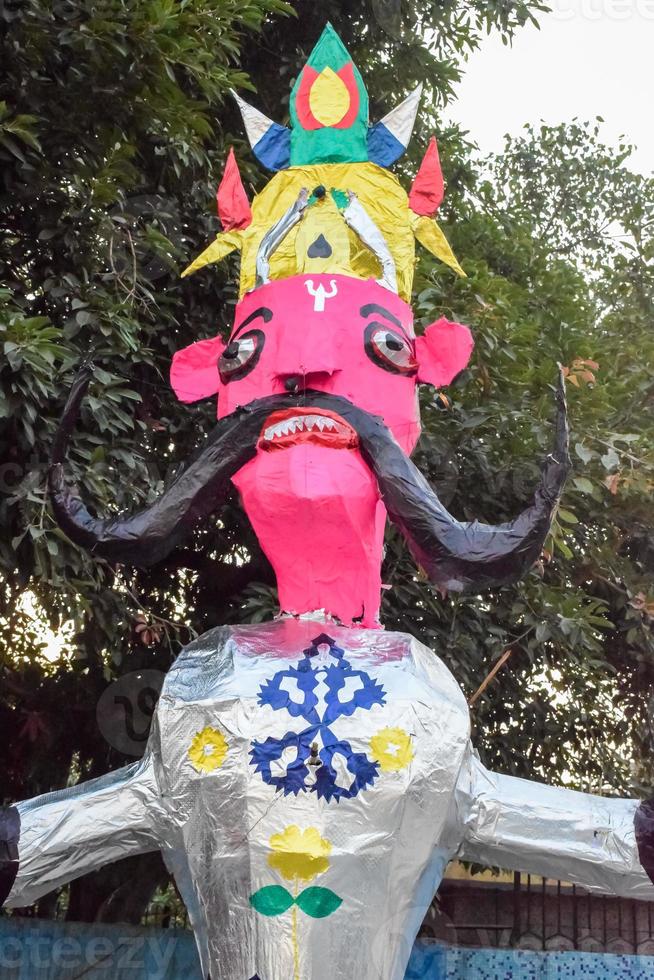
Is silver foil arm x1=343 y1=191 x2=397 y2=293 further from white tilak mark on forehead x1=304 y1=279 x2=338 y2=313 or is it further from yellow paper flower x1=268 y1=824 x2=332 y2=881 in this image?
yellow paper flower x1=268 y1=824 x2=332 y2=881

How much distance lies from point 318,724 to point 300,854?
35 cm

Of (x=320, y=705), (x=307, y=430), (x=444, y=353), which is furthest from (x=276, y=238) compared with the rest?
(x=320, y=705)

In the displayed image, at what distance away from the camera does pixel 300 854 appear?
313 cm

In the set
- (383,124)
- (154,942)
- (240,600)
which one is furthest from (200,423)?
(154,942)

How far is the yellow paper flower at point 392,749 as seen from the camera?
3.24 metres

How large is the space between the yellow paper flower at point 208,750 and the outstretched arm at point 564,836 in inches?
27.0

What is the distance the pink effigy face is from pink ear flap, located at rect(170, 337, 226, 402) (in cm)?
5

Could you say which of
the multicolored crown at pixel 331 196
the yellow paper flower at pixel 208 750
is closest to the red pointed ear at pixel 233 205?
the multicolored crown at pixel 331 196

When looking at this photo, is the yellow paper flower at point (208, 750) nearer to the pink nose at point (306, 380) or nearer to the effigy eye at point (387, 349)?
the pink nose at point (306, 380)

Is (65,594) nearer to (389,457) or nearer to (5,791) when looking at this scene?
(389,457)

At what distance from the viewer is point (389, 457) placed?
3.59 meters

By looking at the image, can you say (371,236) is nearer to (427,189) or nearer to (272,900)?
(427,189)

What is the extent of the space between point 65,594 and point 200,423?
5.41 ft

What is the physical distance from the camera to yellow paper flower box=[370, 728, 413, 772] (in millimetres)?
3240
